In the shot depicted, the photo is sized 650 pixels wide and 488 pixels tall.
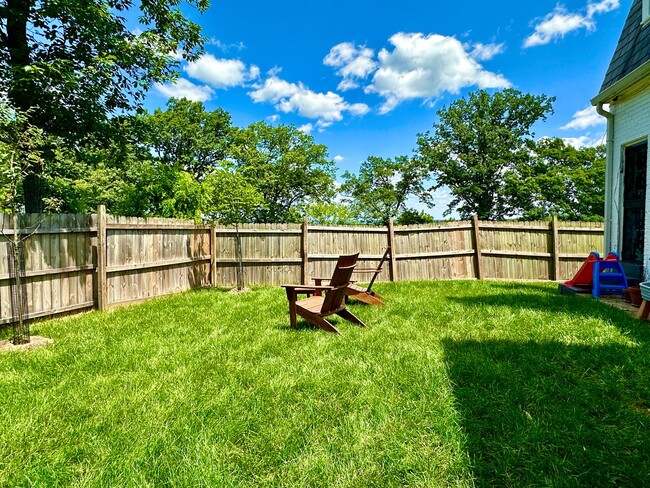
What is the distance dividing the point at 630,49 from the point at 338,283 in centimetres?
706

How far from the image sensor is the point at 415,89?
63.5 ft

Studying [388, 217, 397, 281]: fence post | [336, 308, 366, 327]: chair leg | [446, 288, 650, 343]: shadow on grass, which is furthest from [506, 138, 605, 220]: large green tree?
[336, 308, 366, 327]: chair leg

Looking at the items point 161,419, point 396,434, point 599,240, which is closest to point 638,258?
point 599,240

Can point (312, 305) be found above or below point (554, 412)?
above

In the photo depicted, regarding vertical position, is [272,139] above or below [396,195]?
above

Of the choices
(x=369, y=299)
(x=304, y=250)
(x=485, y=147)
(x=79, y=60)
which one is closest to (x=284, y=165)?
(x=485, y=147)

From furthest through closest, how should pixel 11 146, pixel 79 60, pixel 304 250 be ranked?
pixel 304 250 → pixel 79 60 → pixel 11 146

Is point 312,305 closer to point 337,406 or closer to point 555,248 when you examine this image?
point 337,406

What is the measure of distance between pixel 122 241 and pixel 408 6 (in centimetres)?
1087

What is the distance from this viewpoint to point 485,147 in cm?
2469

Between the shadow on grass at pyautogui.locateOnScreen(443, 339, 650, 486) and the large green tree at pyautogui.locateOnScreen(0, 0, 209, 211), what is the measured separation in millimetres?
6601

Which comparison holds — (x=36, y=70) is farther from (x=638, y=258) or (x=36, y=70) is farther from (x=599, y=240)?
(x=599, y=240)

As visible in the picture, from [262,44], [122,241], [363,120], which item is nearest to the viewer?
[122,241]

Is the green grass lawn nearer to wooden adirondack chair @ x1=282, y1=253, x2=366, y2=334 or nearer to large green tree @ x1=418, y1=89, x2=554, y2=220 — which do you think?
wooden adirondack chair @ x1=282, y1=253, x2=366, y2=334
